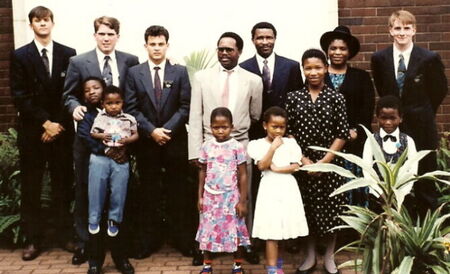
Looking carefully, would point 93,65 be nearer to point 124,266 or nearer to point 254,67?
point 254,67

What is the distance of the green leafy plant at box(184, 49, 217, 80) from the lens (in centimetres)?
774

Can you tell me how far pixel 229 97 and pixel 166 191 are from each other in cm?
120

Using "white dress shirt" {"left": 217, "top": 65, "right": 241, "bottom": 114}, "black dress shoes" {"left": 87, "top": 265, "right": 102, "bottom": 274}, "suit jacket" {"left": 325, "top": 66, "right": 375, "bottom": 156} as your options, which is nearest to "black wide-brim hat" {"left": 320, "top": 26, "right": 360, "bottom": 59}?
"suit jacket" {"left": 325, "top": 66, "right": 375, "bottom": 156}

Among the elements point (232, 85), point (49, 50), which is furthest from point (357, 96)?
point (49, 50)

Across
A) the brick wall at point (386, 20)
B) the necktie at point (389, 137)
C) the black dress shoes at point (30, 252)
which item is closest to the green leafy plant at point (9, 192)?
the black dress shoes at point (30, 252)

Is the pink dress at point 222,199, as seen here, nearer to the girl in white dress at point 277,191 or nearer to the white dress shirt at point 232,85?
the girl in white dress at point 277,191

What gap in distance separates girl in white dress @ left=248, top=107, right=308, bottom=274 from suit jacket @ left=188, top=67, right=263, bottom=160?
1.52 feet

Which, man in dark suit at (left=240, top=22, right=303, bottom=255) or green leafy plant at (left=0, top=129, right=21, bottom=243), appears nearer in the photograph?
man in dark suit at (left=240, top=22, right=303, bottom=255)

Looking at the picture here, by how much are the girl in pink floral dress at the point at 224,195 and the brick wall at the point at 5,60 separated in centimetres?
364

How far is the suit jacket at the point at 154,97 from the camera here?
6184 mm

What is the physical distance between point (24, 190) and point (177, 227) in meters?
1.54

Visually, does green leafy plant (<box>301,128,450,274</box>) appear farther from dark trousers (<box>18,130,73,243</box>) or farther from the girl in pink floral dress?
dark trousers (<box>18,130,73,243</box>)

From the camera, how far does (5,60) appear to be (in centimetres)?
826

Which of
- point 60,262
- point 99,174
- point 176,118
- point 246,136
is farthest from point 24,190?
point 246,136
